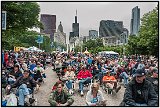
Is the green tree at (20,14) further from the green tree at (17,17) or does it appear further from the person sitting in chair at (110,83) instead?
the person sitting in chair at (110,83)

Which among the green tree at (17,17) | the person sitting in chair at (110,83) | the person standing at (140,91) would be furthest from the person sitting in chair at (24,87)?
the green tree at (17,17)

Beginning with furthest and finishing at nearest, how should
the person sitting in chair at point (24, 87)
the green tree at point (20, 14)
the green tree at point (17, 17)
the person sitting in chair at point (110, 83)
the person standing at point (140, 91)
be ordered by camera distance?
the green tree at point (17, 17) < the green tree at point (20, 14) < the person sitting in chair at point (110, 83) < the person sitting in chair at point (24, 87) < the person standing at point (140, 91)

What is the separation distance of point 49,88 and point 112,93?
3.16 metres

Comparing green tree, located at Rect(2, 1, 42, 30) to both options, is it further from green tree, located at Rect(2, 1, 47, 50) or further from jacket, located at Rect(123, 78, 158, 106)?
jacket, located at Rect(123, 78, 158, 106)

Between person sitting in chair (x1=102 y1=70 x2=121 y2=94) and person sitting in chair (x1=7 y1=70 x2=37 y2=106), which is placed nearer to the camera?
person sitting in chair (x1=7 y1=70 x2=37 y2=106)

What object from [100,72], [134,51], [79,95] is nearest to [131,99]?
[79,95]

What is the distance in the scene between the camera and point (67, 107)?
→ 9.33m

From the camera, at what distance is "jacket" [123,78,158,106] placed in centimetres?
768

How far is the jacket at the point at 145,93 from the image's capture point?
7.68 meters

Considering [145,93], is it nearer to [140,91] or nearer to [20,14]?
[140,91]

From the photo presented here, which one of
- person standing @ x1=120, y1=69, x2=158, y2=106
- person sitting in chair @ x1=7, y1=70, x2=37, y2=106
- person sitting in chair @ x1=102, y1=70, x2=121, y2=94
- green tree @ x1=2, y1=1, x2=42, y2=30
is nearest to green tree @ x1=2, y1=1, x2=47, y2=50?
green tree @ x1=2, y1=1, x2=42, y2=30

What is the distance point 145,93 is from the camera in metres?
7.75

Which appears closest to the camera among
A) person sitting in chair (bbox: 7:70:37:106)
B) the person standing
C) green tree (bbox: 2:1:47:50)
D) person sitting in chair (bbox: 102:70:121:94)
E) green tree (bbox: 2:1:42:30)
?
the person standing

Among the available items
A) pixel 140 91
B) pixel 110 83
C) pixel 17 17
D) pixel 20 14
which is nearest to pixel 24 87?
pixel 140 91
